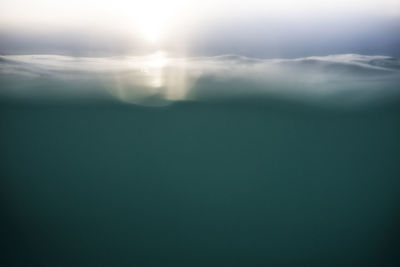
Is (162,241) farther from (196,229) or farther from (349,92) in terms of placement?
(349,92)

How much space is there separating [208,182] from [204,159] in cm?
13

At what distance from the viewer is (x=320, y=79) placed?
84.7 inches

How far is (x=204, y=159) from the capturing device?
220 centimetres

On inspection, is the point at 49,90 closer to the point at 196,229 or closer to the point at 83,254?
the point at 83,254

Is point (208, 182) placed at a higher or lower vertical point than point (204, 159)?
lower

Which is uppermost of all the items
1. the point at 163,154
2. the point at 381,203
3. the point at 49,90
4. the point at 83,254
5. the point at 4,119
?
the point at 49,90

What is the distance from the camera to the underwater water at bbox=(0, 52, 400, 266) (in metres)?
2.16

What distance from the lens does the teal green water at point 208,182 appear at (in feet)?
7.14

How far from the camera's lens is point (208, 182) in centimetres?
221

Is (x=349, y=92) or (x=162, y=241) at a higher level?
(x=349, y=92)

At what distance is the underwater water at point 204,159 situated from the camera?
216 centimetres

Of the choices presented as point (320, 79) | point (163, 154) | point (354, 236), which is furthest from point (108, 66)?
point (354, 236)

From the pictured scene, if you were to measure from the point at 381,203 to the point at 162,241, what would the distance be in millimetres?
1212

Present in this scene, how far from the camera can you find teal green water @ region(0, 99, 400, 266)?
2178mm
